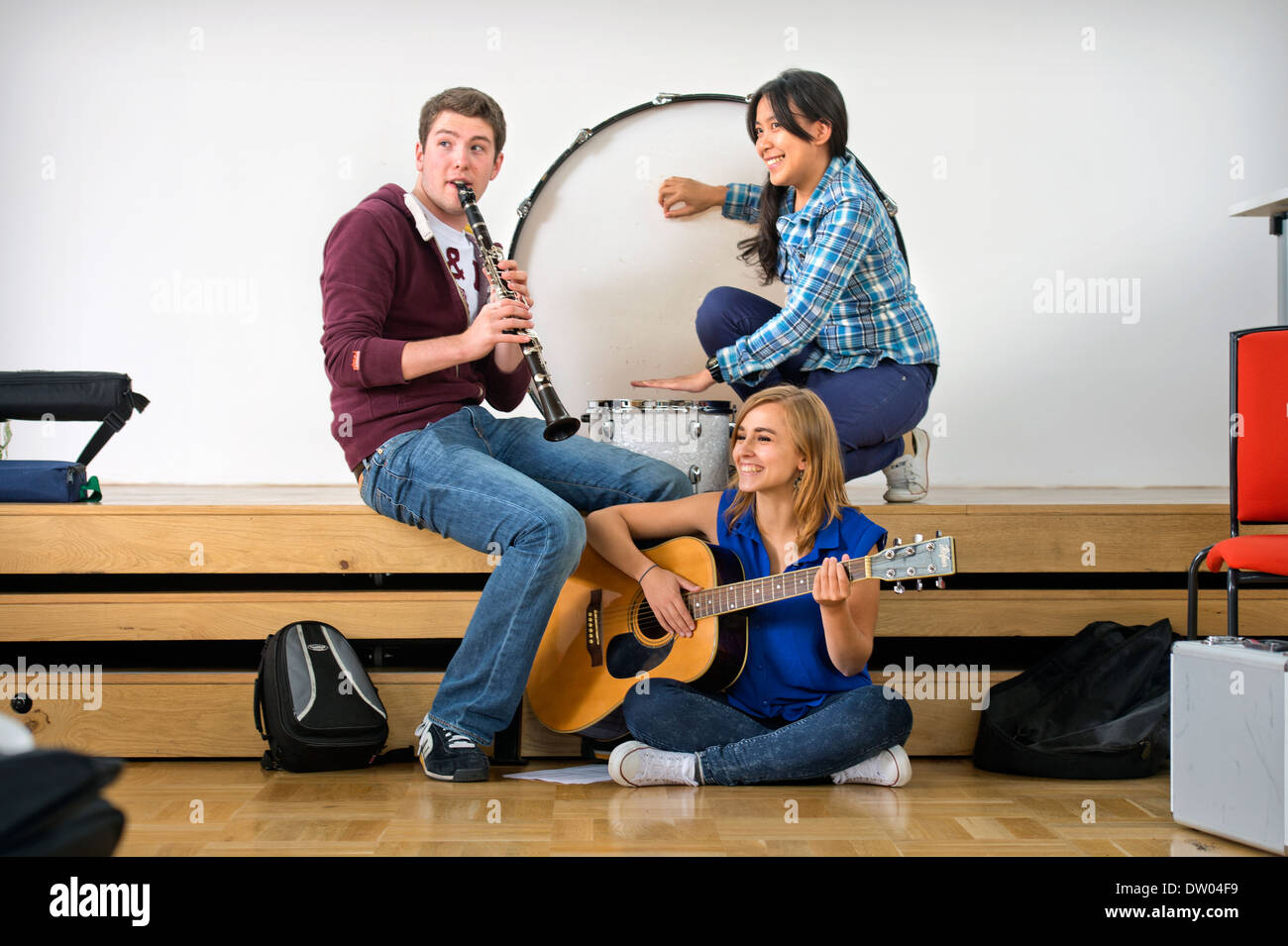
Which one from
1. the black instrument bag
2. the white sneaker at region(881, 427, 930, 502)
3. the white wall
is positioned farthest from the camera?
the white wall

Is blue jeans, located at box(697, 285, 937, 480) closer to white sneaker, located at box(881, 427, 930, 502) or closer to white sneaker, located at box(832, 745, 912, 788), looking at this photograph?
white sneaker, located at box(881, 427, 930, 502)

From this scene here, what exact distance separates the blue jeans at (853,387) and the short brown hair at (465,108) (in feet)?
1.79

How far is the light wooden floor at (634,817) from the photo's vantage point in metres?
1.43

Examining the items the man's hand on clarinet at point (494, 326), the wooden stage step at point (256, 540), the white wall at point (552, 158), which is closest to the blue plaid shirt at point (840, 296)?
the wooden stage step at point (256, 540)

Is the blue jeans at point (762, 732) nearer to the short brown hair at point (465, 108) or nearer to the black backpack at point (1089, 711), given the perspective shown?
the black backpack at point (1089, 711)

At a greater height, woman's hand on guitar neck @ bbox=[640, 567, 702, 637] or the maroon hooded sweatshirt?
the maroon hooded sweatshirt

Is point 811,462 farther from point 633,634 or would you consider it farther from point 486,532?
point 486,532

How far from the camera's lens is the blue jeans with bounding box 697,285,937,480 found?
6.87ft

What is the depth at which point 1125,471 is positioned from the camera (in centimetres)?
328

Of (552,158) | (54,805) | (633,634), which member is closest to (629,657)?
(633,634)

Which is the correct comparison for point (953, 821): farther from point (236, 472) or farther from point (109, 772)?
point (236, 472)

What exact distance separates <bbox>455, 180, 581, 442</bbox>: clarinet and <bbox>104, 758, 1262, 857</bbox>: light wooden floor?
→ 0.58 m

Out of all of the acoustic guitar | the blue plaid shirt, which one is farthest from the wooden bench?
the blue plaid shirt

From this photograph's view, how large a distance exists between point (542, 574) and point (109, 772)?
3.85ft
